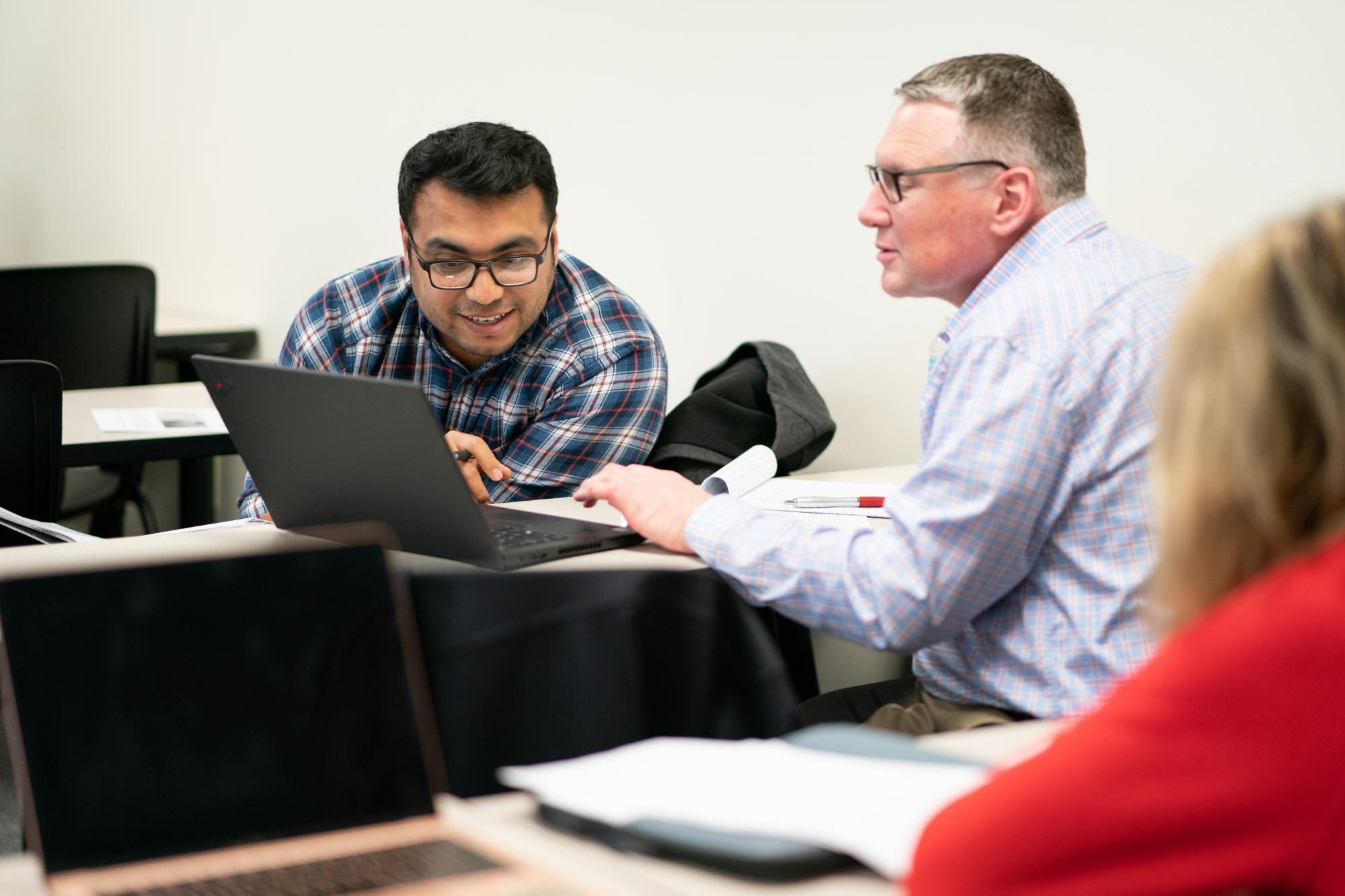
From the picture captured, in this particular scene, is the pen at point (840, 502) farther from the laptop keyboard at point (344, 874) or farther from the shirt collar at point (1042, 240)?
the laptop keyboard at point (344, 874)

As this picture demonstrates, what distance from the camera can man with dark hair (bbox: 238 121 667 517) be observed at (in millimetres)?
2164

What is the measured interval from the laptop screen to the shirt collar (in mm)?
860

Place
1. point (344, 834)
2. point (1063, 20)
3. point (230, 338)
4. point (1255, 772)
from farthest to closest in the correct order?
point (230, 338) → point (1063, 20) → point (344, 834) → point (1255, 772)

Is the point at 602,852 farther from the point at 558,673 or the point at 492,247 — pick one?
the point at 492,247

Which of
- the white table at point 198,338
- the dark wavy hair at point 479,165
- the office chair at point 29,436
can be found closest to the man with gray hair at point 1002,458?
the dark wavy hair at point 479,165

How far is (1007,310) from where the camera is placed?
1.39 metres

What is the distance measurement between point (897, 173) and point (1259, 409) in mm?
1007

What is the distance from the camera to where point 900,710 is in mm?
1605

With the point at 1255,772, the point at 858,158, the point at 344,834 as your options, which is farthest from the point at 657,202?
the point at 1255,772

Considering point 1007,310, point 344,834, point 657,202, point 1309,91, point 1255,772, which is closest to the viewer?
point 1255,772

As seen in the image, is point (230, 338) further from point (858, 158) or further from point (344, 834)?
point (344, 834)

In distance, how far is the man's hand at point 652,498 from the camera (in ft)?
5.35

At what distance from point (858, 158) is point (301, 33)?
2.10 meters

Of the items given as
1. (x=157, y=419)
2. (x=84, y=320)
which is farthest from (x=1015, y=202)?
(x=84, y=320)
